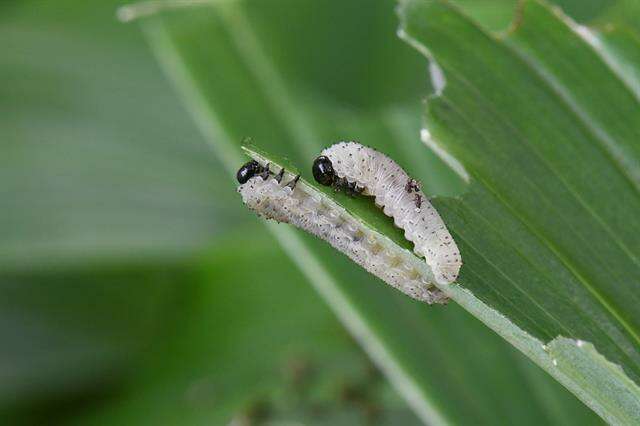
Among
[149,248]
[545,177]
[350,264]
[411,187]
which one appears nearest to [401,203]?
[411,187]

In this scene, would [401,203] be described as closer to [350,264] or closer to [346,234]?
[346,234]

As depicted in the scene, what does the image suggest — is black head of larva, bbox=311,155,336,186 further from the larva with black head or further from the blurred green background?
the blurred green background

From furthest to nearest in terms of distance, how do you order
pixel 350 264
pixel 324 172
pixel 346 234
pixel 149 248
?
pixel 149 248 < pixel 350 264 < pixel 324 172 < pixel 346 234

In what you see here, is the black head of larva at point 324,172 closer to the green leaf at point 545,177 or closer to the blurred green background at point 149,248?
the green leaf at point 545,177

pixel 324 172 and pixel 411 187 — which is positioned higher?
pixel 324 172

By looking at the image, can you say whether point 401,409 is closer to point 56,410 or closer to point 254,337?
point 254,337

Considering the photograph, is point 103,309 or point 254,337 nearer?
point 254,337

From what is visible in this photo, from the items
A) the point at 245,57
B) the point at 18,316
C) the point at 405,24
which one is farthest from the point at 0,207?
the point at 405,24
